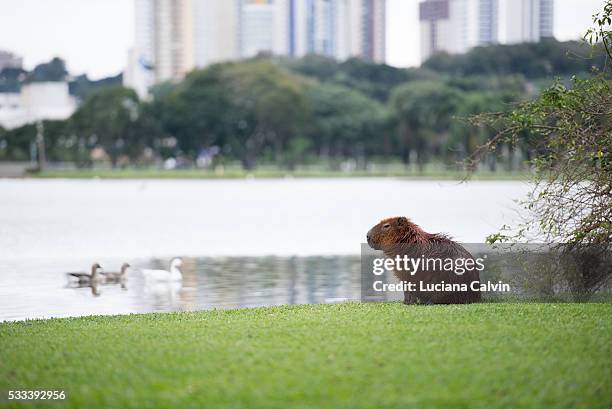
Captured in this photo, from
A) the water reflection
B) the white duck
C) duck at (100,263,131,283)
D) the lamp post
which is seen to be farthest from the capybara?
the lamp post

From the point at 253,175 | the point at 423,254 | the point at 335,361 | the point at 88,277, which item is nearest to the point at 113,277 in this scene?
the point at 88,277

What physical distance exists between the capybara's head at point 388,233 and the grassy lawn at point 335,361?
3.40 feet

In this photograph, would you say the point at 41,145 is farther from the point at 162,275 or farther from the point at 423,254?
the point at 423,254

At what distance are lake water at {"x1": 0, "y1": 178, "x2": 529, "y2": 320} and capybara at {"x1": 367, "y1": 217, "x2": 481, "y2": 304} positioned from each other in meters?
5.74

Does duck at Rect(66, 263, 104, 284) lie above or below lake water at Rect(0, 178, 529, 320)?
above

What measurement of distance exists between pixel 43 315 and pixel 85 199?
58352 mm

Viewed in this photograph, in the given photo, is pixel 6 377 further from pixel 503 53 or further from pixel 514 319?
pixel 503 53

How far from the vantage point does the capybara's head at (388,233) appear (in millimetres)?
14375

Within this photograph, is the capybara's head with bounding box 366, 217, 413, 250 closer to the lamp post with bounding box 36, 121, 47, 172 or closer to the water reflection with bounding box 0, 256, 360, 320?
the water reflection with bounding box 0, 256, 360, 320

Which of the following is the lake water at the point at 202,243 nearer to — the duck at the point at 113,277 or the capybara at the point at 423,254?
the duck at the point at 113,277


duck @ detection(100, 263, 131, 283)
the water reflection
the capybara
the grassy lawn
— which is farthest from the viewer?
duck @ detection(100, 263, 131, 283)

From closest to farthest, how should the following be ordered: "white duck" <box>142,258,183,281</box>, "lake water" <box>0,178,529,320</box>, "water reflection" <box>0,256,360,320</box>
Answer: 1. "water reflection" <box>0,256,360,320</box>
2. "lake water" <box>0,178,529,320</box>
3. "white duck" <box>142,258,183,281</box>

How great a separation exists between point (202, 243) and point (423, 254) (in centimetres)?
2467

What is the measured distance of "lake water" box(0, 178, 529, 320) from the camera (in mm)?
21578
